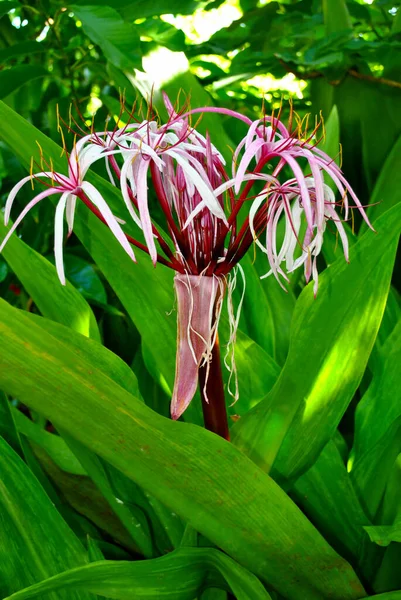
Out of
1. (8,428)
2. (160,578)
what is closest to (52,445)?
(8,428)

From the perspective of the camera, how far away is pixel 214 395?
34 centimetres

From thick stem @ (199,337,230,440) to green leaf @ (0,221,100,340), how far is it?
134mm

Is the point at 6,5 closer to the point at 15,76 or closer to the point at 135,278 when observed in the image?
the point at 15,76

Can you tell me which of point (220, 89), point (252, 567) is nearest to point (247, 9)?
point (220, 89)

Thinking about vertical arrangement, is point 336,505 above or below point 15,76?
below

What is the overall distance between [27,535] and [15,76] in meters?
0.46

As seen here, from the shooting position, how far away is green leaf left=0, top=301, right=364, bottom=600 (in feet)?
0.93

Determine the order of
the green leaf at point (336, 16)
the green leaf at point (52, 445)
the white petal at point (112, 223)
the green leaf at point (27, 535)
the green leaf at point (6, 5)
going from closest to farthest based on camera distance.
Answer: the white petal at point (112, 223)
the green leaf at point (27, 535)
the green leaf at point (52, 445)
the green leaf at point (6, 5)
the green leaf at point (336, 16)

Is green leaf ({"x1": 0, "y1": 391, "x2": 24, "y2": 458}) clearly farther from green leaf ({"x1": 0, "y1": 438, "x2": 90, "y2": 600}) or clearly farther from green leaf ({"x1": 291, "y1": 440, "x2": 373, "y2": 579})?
green leaf ({"x1": 291, "y1": 440, "x2": 373, "y2": 579})

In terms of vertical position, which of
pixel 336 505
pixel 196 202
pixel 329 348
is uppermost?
pixel 196 202

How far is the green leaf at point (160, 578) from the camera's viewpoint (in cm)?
32

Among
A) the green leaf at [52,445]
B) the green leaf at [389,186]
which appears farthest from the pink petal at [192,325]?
the green leaf at [389,186]

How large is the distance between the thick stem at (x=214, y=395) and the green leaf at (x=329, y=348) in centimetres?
3

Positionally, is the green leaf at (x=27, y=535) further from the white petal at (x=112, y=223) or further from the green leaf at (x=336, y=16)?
the green leaf at (x=336, y=16)
